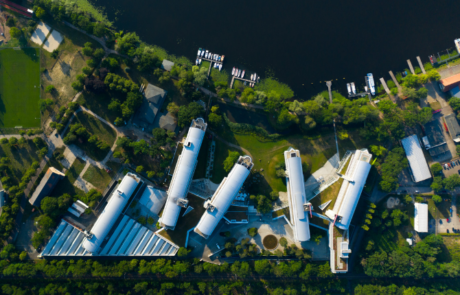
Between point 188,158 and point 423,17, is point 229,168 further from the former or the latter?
point 423,17

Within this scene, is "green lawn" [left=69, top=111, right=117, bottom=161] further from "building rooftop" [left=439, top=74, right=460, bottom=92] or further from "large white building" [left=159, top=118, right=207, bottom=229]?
"building rooftop" [left=439, top=74, right=460, bottom=92]

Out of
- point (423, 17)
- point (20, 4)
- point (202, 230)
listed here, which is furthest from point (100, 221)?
point (423, 17)

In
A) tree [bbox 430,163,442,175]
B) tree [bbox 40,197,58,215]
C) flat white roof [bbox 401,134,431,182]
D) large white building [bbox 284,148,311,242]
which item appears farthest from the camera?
flat white roof [bbox 401,134,431,182]

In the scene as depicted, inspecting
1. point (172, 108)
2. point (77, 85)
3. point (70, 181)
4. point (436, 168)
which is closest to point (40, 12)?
point (77, 85)

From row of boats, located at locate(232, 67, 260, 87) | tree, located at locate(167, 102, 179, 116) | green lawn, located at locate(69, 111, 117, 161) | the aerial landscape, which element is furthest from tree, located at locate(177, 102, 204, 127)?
green lawn, located at locate(69, 111, 117, 161)

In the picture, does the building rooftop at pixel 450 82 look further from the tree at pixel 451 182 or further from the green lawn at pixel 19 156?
the green lawn at pixel 19 156

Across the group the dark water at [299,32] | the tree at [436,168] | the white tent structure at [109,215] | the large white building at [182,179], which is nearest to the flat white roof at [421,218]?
the tree at [436,168]

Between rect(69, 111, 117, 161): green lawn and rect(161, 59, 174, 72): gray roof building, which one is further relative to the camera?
rect(161, 59, 174, 72): gray roof building
